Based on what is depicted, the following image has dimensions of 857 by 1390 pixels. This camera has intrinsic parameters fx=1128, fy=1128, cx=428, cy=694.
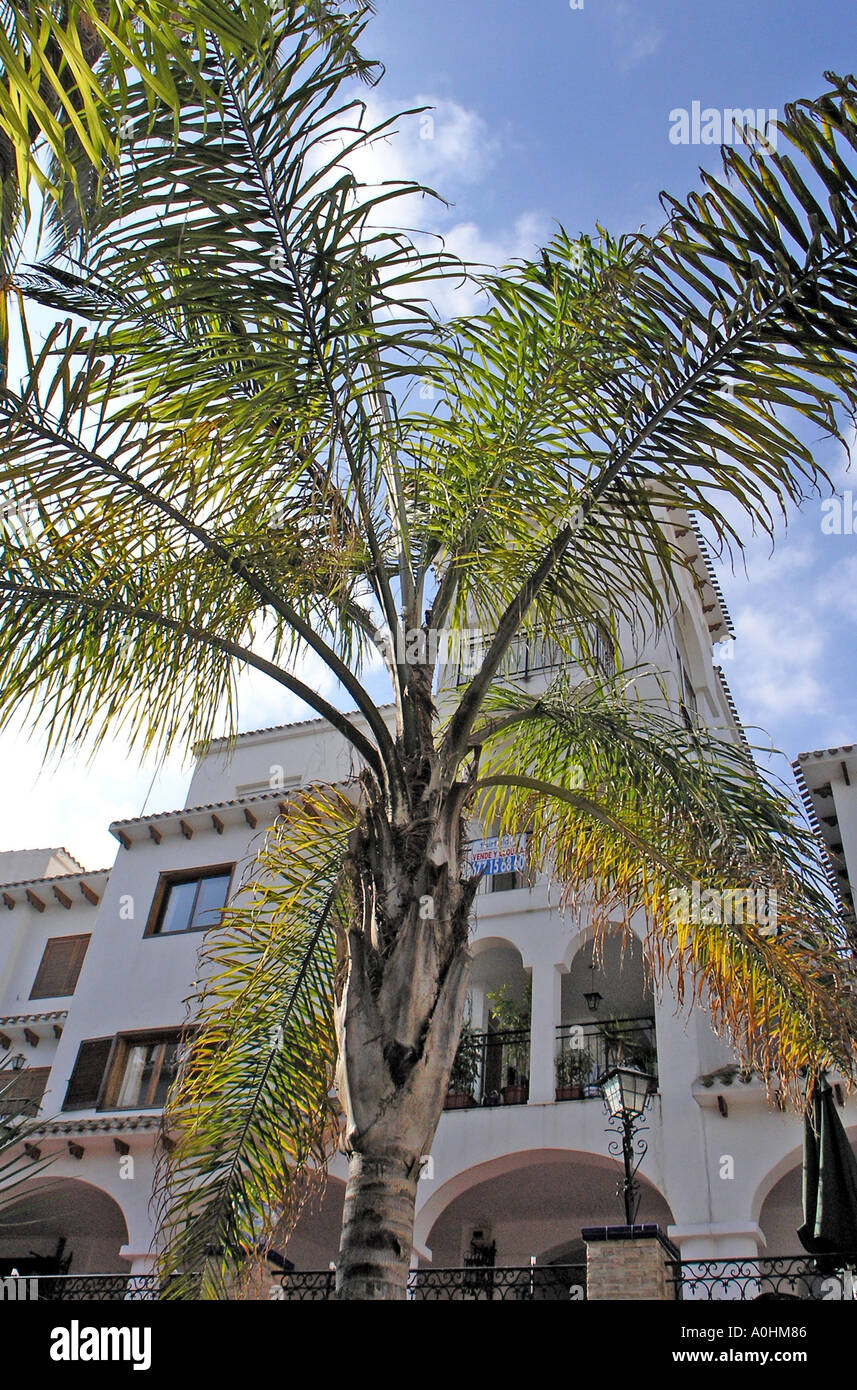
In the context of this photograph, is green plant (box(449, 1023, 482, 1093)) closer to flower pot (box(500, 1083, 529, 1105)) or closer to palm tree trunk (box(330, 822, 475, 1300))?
flower pot (box(500, 1083, 529, 1105))

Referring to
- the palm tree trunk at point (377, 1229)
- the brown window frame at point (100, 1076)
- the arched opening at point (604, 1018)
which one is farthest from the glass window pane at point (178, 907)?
the palm tree trunk at point (377, 1229)

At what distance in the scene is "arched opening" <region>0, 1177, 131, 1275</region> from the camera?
17391mm

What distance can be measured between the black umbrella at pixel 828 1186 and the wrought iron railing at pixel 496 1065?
7371mm

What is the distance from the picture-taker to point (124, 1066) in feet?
58.4

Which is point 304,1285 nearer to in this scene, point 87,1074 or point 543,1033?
point 543,1033

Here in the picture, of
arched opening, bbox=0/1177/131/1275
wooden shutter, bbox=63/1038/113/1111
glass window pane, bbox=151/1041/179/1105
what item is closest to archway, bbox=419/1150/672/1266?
glass window pane, bbox=151/1041/179/1105

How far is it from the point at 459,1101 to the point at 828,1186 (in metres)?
7.79

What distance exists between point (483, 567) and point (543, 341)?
1363 millimetres

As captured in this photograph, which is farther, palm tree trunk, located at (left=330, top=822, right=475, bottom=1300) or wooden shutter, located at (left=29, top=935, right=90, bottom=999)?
wooden shutter, located at (left=29, top=935, right=90, bottom=999)

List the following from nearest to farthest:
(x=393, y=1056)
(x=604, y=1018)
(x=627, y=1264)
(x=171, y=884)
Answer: (x=393, y=1056) < (x=627, y=1264) < (x=604, y=1018) < (x=171, y=884)

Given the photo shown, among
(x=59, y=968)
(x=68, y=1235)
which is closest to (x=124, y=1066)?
(x=68, y=1235)

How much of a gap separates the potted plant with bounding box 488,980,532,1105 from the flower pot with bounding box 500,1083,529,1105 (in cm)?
18

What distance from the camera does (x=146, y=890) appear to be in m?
19.8
